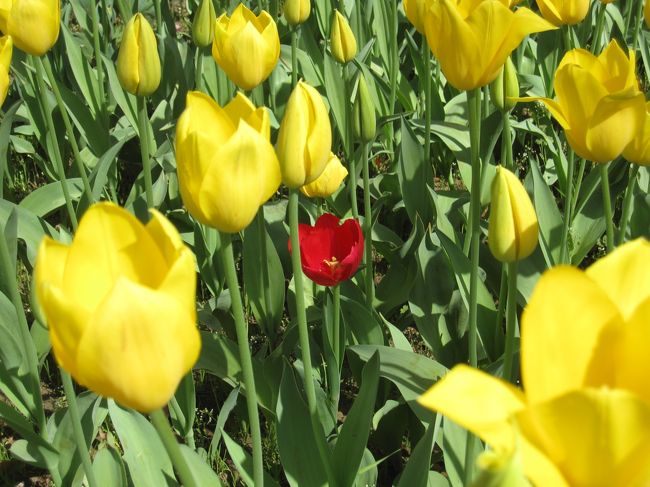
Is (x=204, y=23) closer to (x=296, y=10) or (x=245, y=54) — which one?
(x=296, y=10)

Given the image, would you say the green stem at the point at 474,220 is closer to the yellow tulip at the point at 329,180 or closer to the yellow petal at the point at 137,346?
the yellow tulip at the point at 329,180

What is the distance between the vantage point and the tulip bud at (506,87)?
2.01m

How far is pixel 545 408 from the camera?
2.30 feet

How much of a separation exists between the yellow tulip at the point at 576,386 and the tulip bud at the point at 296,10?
78.1 inches

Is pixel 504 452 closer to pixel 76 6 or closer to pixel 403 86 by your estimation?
pixel 403 86

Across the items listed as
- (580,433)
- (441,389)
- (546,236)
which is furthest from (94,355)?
(546,236)

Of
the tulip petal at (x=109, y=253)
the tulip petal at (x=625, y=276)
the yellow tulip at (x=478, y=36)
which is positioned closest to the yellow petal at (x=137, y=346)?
the tulip petal at (x=109, y=253)

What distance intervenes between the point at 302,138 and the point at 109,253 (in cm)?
43

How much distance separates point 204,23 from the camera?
262 cm

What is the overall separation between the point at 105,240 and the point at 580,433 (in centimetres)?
54

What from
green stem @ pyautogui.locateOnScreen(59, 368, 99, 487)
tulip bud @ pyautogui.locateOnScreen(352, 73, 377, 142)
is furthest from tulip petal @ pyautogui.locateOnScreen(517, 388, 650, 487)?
tulip bud @ pyautogui.locateOnScreen(352, 73, 377, 142)

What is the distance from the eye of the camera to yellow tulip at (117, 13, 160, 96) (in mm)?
1951

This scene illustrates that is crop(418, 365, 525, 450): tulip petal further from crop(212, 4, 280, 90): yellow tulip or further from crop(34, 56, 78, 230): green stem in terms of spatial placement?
crop(34, 56, 78, 230): green stem

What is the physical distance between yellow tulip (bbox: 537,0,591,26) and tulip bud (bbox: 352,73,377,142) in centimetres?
65
